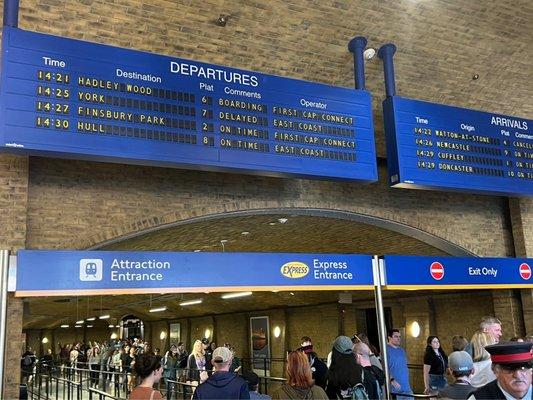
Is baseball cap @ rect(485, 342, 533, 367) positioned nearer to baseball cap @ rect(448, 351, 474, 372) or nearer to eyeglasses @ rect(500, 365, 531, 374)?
eyeglasses @ rect(500, 365, 531, 374)

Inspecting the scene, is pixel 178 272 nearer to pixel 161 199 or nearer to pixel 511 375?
pixel 161 199

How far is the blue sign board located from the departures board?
64 centimetres

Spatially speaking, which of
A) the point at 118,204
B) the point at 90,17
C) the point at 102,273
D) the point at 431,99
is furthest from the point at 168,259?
the point at 431,99

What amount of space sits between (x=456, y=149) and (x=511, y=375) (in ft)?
26.7

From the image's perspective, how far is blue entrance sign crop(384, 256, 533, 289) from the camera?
8445mm

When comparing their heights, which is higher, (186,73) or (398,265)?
(186,73)

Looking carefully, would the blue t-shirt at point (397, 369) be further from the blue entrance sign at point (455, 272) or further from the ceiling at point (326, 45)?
the ceiling at point (326, 45)

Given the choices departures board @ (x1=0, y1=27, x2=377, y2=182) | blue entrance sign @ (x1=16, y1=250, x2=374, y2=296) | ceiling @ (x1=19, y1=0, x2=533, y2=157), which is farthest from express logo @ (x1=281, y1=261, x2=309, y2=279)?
ceiling @ (x1=19, y1=0, x2=533, y2=157)

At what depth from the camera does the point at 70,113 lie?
728 centimetres

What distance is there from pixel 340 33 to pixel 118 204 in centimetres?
521

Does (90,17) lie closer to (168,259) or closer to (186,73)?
(186,73)

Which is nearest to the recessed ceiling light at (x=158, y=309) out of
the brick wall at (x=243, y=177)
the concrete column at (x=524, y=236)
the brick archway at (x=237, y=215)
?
the brick archway at (x=237, y=215)

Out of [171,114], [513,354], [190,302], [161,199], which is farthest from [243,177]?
[190,302]

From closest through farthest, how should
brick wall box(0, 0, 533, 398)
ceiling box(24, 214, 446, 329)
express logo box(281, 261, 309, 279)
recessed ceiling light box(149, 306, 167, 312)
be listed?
express logo box(281, 261, 309, 279)
brick wall box(0, 0, 533, 398)
ceiling box(24, 214, 446, 329)
recessed ceiling light box(149, 306, 167, 312)
